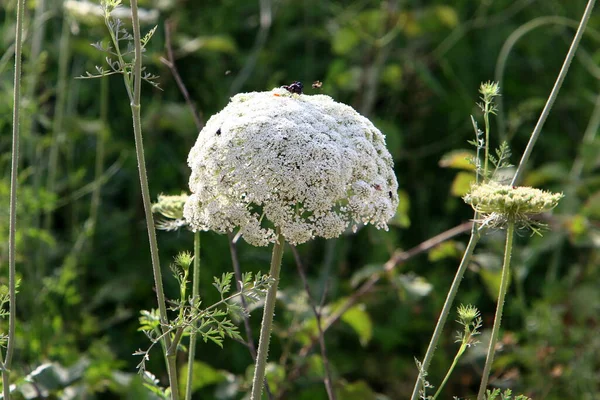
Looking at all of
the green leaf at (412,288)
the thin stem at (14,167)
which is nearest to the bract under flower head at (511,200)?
the thin stem at (14,167)

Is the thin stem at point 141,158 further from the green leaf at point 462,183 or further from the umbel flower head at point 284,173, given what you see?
the green leaf at point 462,183

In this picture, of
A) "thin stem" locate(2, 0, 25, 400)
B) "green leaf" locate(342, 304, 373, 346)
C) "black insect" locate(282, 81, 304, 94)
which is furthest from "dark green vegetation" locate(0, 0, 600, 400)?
"black insect" locate(282, 81, 304, 94)

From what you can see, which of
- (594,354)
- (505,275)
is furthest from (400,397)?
(505,275)

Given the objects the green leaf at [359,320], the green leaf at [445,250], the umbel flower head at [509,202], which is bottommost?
the green leaf at [359,320]

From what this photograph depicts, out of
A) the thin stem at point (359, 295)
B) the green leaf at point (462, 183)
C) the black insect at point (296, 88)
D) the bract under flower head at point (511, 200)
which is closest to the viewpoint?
the bract under flower head at point (511, 200)

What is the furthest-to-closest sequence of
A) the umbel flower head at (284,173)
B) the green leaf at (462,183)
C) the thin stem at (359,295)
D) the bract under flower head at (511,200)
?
the green leaf at (462,183) < the thin stem at (359,295) < the bract under flower head at (511,200) < the umbel flower head at (284,173)

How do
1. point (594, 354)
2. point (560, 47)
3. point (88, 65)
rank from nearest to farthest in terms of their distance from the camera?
1. point (594, 354)
2. point (88, 65)
3. point (560, 47)

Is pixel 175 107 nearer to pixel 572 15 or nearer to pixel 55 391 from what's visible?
pixel 55 391

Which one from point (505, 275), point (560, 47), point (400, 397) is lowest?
point (400, 397)
